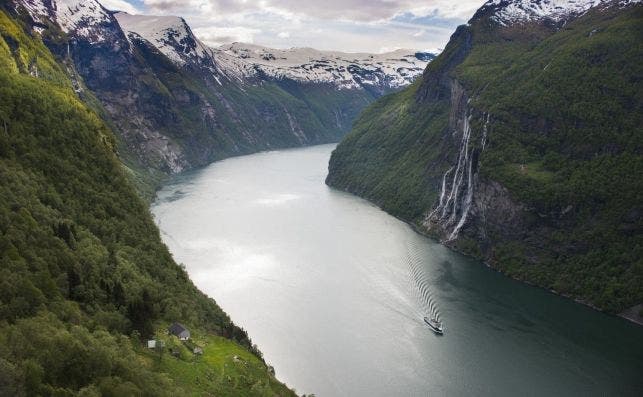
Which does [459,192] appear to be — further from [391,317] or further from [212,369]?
[212,369]

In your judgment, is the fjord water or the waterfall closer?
the fjord water

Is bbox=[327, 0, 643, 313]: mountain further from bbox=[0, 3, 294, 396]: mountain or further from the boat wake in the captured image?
bbox=[0, 3, 294, 396]: mountain

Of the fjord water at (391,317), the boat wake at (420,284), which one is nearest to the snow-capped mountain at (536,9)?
the fjord water at (391,317)

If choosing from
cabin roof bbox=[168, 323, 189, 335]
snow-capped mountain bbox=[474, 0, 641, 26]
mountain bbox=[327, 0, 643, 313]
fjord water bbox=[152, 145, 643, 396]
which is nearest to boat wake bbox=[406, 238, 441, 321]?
fjord water bbox=[152, 145, 643, 396]

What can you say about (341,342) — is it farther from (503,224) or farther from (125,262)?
(503,224)

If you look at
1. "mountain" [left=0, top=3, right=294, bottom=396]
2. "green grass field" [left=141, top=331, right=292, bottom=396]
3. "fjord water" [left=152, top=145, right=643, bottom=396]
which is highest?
"mountain" [left=0, top=3, right=294, bottom=396]

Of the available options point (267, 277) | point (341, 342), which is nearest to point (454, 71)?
point (267, 277)

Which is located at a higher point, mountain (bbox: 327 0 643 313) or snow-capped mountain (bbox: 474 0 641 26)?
snow-capped mountain (bbox: 474 0 641 26)

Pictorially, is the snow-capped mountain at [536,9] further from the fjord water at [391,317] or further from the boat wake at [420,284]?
the boat wake at [420,284]
